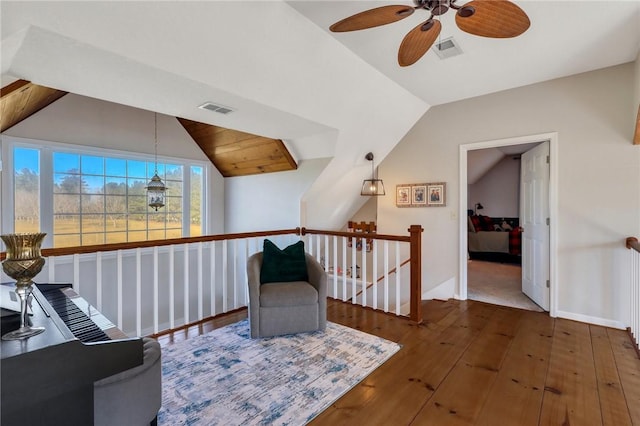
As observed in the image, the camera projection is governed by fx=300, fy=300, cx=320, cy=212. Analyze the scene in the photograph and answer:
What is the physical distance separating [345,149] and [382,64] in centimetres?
123

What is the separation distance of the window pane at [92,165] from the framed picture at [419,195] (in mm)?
4299

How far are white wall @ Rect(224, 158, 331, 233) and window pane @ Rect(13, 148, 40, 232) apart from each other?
8.02 feet

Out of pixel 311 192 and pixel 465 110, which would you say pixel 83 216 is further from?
pixel 465 110

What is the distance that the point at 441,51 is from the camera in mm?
2623

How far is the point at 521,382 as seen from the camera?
204 cm

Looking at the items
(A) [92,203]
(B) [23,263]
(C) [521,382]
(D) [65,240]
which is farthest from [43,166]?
(C) [521,382]

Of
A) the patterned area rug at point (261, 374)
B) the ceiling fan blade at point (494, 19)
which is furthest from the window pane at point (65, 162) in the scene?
the ceiling fan blade at point (494, 19)

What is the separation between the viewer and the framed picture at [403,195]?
439 cm

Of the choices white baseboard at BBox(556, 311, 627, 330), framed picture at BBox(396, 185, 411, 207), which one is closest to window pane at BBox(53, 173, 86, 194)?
framed picture at BBox(396, 185, 411, 207)

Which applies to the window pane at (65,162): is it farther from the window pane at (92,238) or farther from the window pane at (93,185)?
the window pane at (92,238)

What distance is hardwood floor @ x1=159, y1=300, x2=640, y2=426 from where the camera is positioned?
5.69ft

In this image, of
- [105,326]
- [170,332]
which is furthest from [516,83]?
[170,332]

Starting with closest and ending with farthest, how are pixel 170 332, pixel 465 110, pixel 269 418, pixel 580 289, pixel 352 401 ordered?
pixel 269 418 → pixel 352 401 → pixel 170 332 → pixel 580 289 → pixel 465 110

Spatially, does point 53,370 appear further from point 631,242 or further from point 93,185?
point 631,242
